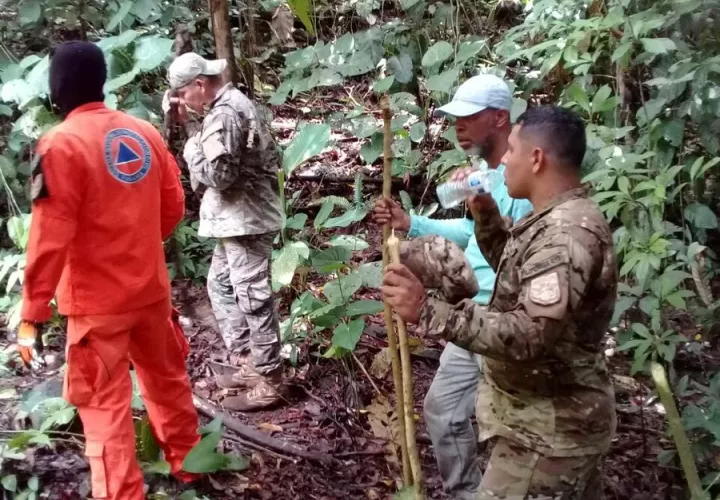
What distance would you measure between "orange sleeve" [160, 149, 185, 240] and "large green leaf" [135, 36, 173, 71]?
152 centimetres

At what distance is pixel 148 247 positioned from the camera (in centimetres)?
318

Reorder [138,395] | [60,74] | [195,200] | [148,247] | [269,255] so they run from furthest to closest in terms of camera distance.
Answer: [195,200] < [269,255] < [138,395] < [148,247] < [60,74]

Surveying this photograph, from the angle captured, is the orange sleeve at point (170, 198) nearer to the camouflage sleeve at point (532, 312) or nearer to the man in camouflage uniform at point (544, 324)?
the man in camouflage uniform at point (544, 324)

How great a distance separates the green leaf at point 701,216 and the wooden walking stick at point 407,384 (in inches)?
121

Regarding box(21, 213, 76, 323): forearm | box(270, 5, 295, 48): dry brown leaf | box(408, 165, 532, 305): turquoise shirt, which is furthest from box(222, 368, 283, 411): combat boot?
box(270, 5, 295, 48): dry brown leaf

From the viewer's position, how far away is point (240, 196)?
169 inches

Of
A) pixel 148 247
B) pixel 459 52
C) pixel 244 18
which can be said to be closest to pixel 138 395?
pixel 148 247

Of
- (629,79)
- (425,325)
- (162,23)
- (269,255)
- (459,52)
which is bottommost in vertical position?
(269,255)

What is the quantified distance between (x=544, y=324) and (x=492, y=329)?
0.48ft

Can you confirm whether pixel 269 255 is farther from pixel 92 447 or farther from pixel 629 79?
pixel 629 79

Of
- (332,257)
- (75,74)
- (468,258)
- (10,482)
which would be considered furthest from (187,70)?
(10,482)

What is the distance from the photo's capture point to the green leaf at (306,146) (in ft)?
16.3

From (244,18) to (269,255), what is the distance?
4093 millimetres

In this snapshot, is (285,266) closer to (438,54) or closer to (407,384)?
(438,54)
